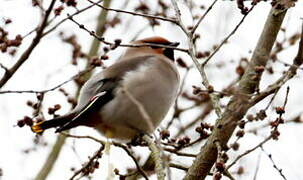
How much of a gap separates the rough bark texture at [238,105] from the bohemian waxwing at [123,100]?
71cm

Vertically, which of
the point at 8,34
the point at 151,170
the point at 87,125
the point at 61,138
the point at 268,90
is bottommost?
the point at 268,90

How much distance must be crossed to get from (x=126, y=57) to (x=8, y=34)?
126 cm

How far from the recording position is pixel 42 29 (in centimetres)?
395

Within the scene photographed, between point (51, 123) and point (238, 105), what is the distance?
1.56 metres

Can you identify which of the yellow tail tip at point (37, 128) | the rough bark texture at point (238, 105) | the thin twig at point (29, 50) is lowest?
the rough bark texture at point (238, 105)

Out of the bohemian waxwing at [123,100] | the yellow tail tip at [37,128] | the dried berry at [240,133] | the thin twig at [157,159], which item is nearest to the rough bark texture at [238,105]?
the dried berry at [240,133]

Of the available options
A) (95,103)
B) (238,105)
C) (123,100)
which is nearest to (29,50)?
(95,103)

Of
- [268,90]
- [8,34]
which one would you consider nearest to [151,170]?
[8,34]

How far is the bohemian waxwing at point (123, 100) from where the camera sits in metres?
4.61

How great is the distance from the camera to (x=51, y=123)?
175 inches

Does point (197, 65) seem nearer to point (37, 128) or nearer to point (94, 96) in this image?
point (94, 96)

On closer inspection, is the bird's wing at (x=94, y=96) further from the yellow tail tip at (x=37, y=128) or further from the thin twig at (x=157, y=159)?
the thin twig at (x=157, y=159)

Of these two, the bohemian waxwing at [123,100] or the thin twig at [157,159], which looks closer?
the thin twig at [157,159]

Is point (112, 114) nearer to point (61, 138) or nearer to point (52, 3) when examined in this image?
point (52, 3)
